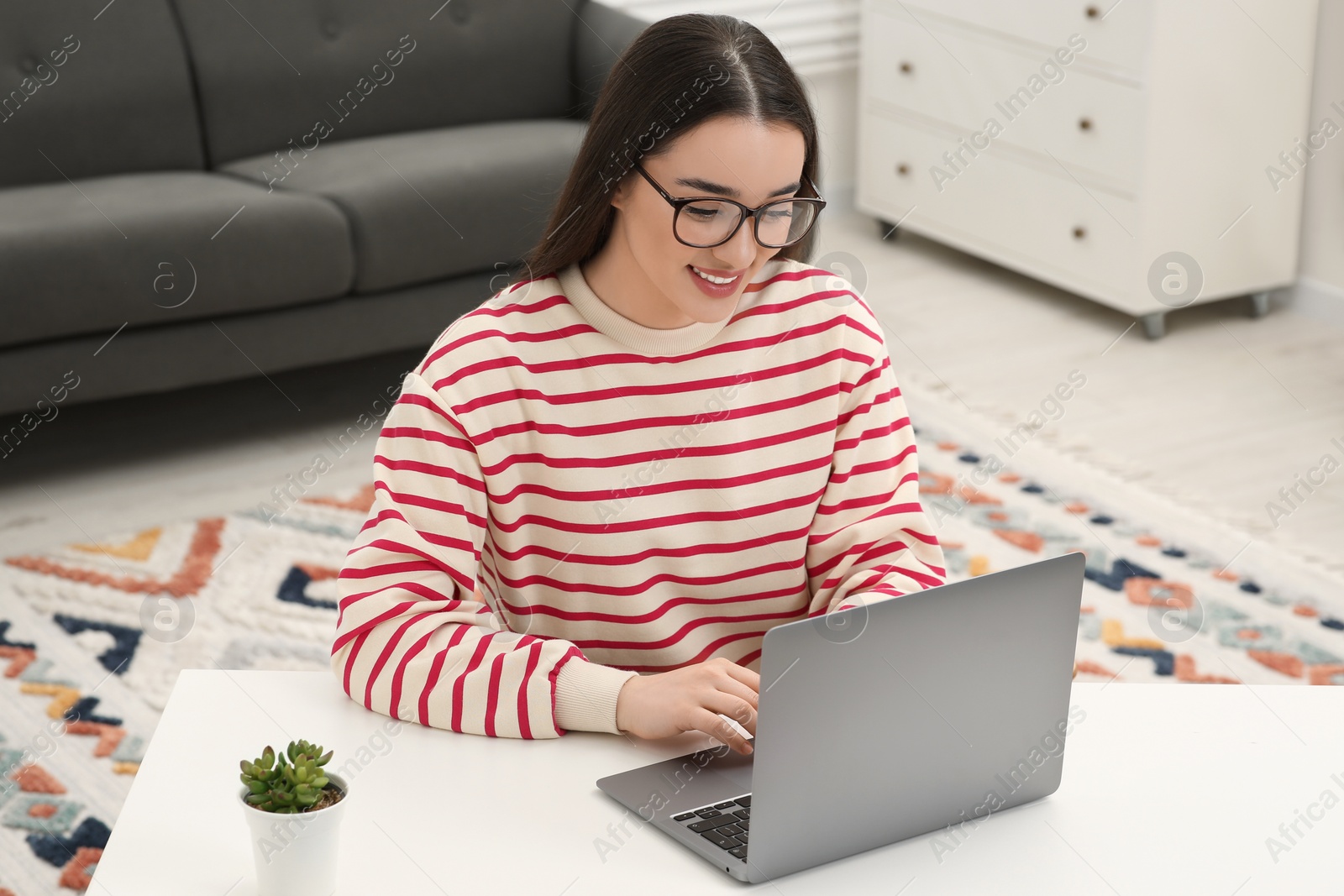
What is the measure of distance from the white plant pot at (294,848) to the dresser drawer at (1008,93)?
10.3ft

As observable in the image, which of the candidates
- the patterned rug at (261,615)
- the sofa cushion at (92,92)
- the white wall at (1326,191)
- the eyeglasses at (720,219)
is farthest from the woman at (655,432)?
the white wall at (1326,191)

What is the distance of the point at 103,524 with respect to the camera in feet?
9.11

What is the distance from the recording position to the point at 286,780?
→ 2.98ft

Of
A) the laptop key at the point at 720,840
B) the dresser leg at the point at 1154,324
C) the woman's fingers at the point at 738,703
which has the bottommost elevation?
the laptop key at the point at 720,840

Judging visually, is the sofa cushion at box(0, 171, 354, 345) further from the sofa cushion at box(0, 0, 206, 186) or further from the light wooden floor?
the light wooden floor

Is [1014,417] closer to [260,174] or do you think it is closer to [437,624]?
[260,174]

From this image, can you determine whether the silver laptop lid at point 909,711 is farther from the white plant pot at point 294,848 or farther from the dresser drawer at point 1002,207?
the dresser drawer at point 1002,207

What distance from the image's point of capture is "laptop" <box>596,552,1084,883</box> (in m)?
0.91

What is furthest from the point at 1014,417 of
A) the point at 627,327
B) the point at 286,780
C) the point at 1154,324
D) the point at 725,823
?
the point at 286,780

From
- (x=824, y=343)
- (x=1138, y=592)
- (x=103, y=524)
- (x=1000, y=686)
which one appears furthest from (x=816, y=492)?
(x=103, y=524)

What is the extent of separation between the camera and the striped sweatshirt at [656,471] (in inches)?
49.3

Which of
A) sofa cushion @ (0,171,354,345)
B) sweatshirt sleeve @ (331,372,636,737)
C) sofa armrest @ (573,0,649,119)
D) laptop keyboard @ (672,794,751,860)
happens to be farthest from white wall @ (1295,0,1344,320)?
laptop keyboard @ (672,794,751,860)

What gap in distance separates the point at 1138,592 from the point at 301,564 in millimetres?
1498

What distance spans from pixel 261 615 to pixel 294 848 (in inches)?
63.9
